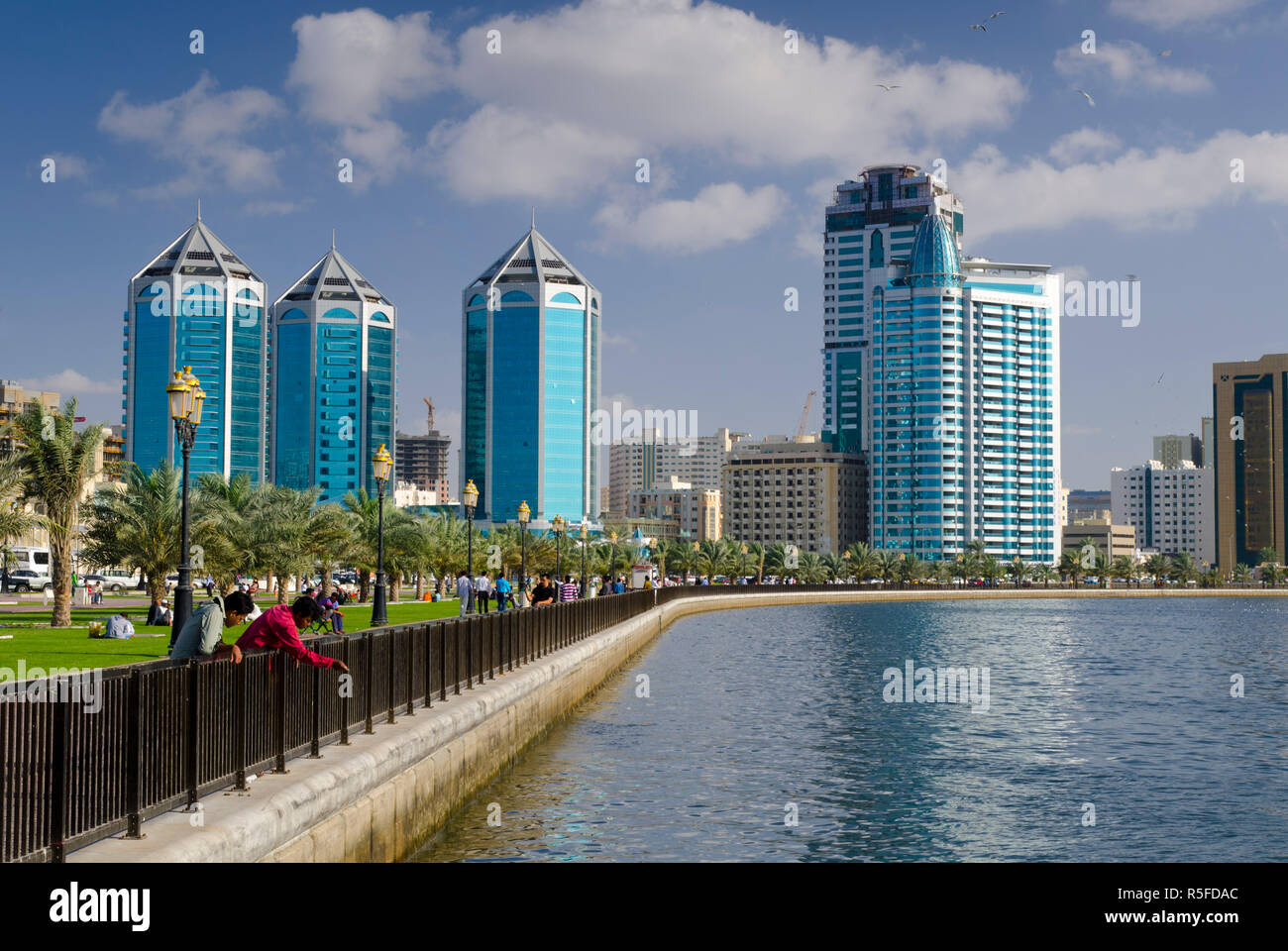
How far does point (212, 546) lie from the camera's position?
4391 centimetres

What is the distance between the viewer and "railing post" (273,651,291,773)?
11875 millimetres

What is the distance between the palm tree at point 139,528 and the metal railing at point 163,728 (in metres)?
25.3

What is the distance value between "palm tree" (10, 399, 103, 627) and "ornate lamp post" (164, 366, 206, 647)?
51.5 feet

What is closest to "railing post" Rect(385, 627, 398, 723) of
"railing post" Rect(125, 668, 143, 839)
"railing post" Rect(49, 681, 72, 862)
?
"railing post" Rect(125, 668, 143, 839)

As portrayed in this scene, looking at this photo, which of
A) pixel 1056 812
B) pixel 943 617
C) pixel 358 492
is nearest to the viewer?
pixel 1056 812

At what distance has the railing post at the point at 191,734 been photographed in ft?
32.8

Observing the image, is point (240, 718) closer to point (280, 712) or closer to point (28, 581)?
point (280, 712)
